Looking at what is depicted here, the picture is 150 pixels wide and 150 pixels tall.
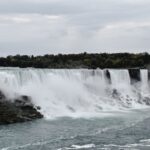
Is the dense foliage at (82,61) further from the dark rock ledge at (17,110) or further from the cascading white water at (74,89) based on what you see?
the dark rock ledge at (17,110)

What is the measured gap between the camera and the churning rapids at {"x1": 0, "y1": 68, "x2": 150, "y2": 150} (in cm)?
3391

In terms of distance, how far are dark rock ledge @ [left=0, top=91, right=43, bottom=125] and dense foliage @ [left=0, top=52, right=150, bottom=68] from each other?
25.9m

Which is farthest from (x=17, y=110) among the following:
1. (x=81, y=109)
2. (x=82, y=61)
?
(x=82, y=61)

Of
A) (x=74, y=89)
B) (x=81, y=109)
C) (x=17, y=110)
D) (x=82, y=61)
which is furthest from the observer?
(x=82, y=61)

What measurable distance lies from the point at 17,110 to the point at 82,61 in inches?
1241

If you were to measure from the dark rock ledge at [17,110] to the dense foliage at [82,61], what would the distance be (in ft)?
85.1

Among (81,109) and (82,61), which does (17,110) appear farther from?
(82,61)

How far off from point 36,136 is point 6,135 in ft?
6.33

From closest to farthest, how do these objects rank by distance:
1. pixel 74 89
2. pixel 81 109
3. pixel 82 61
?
pixel 81 109 → pixel 74 89 → pixel 82 61

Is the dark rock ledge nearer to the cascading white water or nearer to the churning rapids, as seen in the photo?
the churning rapids

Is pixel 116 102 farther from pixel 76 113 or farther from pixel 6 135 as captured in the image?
pixel 6 135

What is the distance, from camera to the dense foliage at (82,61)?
73.1 meters

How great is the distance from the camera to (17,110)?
148 feet

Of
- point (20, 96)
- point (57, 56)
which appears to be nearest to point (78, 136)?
point (20, 96)
